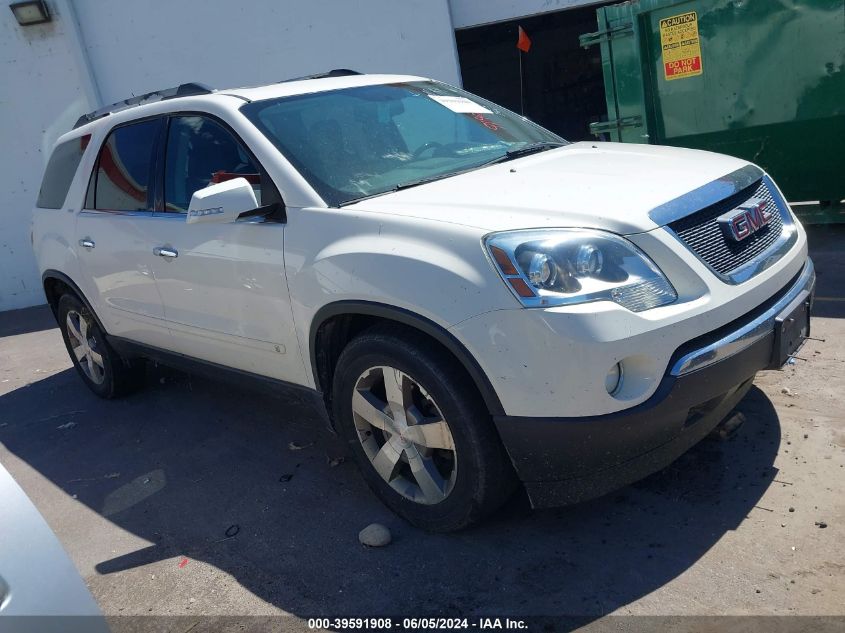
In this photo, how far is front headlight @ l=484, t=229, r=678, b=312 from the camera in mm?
2541

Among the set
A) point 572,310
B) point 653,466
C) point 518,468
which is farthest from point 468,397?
point 653,466

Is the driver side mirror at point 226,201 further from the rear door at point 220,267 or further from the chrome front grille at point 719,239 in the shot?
the chrome front grille at point 719,239

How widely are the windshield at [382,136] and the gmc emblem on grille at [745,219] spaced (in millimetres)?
1111

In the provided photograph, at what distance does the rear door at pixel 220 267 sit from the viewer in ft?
11.1

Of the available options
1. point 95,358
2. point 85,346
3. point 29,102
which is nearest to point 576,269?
point 95,358

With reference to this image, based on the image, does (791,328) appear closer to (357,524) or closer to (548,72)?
(357,524)

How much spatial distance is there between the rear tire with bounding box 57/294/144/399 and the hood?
9.35ft

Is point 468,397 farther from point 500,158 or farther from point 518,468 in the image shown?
point 500,158

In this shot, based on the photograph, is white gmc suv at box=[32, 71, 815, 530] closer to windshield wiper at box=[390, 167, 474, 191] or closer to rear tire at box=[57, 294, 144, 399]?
windshield wiper at box=[390, 167, 474, 191]

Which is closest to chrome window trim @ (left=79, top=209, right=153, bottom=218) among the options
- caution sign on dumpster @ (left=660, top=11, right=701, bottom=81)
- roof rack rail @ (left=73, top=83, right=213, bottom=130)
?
roof rack rail @ (left=73, top=83, right=213, bottom=130)

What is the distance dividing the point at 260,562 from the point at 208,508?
0.64 m

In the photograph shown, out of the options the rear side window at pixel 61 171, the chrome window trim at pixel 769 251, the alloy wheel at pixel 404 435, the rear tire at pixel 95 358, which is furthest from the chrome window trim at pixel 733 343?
the rear side window at pixel 61 171

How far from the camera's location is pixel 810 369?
4.05 metres

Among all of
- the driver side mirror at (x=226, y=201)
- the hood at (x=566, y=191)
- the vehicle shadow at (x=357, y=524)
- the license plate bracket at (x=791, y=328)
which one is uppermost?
the driver side mirror at (x=226, y=201)
